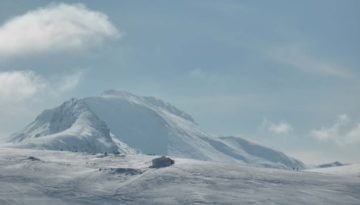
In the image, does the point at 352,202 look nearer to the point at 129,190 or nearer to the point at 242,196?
the point at 242,196

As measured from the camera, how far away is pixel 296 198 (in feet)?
639

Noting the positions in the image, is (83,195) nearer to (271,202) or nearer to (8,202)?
(8,202)

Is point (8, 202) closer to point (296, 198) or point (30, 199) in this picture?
point (30, 199)

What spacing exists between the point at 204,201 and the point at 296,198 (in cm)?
2763

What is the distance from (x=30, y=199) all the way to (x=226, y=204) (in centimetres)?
5100

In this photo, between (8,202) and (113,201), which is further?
(113,201)

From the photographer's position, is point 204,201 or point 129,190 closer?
point 204,201

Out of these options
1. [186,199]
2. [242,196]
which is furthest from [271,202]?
[186,199]

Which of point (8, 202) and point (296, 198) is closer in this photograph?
point (8, 202)

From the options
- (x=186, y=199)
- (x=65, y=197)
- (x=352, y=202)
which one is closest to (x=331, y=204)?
(x=352, y=202)

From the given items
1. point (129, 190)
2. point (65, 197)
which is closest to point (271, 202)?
point (129, 190)

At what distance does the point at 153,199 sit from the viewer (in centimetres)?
18962

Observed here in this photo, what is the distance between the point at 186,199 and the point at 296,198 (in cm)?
3107

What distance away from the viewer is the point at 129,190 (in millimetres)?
199125
